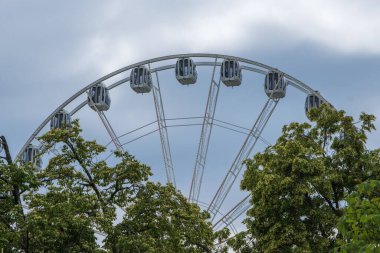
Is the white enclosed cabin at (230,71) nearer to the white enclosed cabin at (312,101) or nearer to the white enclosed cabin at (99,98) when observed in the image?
the white enclosed cabin at (312,101)

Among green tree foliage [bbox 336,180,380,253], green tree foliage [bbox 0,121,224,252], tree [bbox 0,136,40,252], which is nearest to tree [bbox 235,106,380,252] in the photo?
green tree foliage [bbox 0,121,224,252]

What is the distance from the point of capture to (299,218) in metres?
34.2

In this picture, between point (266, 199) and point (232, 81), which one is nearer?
point (266, 199)

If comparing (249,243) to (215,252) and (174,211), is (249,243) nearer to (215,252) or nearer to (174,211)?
(215,252)

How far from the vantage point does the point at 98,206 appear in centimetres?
3097

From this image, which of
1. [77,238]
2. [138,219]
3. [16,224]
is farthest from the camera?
[138,219]

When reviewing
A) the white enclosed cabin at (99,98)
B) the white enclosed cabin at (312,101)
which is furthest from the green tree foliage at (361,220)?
the white enclosed cabin at (99,98)

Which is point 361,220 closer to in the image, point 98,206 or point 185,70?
point 98,206

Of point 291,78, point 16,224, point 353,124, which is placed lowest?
point 16,224

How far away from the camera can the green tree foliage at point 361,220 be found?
13.4 m

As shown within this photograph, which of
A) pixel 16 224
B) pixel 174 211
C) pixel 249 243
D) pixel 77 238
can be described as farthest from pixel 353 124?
pixel 16 224

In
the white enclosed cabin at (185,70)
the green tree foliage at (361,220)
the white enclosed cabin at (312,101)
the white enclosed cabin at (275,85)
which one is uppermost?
the white enclosed cabin at (185,70)

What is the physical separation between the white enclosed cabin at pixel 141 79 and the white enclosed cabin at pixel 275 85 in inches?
263

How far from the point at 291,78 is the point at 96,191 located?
58.1 feet
